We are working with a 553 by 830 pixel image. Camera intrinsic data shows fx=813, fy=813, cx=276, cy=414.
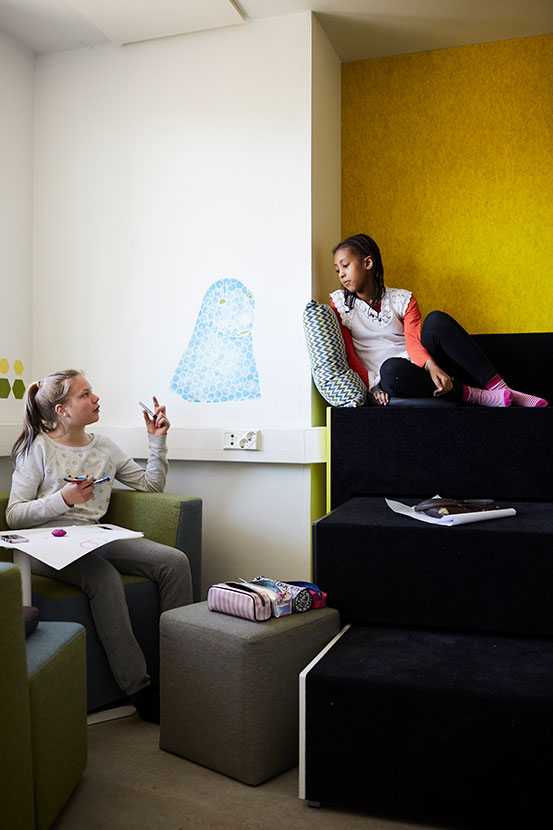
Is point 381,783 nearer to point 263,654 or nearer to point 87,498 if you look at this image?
point 263,654

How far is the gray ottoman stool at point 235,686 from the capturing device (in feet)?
6.32

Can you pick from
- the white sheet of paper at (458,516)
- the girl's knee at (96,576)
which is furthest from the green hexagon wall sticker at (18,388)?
the white sheet of paper at (458,516)

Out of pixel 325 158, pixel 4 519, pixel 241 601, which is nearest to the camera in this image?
pixel 241 601

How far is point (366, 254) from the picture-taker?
120 inches

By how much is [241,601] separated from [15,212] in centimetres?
204

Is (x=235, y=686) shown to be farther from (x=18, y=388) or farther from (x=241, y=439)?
(x=18, y=388)

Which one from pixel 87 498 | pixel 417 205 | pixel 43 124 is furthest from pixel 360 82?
pixel 87 498

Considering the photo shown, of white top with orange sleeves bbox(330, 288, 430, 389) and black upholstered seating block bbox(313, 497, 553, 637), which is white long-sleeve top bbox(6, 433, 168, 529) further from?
white top with orange sleeves bbox(330, 288, 430, 389)

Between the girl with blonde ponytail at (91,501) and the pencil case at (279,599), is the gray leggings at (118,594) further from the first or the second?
the pencil case at (279,599)

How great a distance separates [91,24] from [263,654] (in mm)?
2479

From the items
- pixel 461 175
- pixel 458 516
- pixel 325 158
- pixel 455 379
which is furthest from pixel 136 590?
pixel 461 175

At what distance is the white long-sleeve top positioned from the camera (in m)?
2.52

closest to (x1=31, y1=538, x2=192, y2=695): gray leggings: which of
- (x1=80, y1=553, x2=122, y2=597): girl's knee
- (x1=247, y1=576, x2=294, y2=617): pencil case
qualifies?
(x1=80, y1=553, x2=122, y2=597): girl's knee

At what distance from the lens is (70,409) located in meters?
2.70
